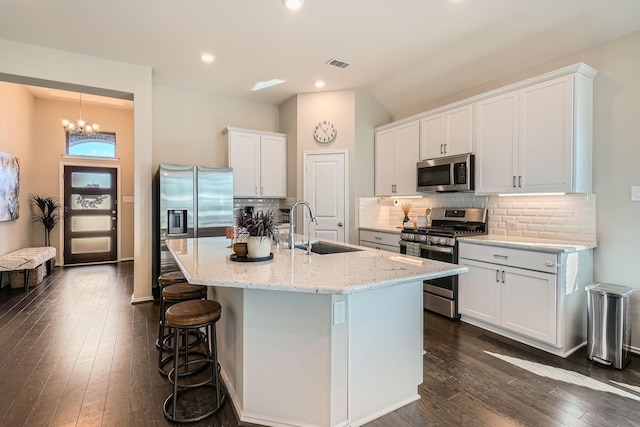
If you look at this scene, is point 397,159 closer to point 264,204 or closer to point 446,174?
point 446,174

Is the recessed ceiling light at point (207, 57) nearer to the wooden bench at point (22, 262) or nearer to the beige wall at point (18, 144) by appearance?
the beige wall at point (18, 144)

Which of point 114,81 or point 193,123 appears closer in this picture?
point 114,81

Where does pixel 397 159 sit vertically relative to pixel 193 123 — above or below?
below

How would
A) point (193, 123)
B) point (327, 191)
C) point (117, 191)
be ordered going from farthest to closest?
point (117, 191)
point (193, 123)
point (327, 191)

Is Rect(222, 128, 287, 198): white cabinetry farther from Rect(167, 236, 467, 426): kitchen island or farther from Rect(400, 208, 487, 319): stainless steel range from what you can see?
Rect(167, 236, 467, 426): kitchen island

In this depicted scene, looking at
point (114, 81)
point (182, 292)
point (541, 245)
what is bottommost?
point (182, 292)

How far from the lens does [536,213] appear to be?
338 centimetres

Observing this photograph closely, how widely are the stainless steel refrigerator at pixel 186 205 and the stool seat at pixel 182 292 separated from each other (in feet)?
5.80

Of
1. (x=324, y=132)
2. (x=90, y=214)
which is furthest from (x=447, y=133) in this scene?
(x=90, y=214)

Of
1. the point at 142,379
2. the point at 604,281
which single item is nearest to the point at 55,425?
the point at 142,379

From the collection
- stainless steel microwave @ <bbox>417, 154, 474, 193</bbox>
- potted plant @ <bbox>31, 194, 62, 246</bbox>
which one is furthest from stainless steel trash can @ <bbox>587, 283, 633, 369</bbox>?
potted plant @ <bbox>31, 194, 62, 246</bbox>

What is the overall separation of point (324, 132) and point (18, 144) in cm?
519

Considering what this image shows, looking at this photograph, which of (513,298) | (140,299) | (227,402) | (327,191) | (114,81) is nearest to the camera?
(227,402)

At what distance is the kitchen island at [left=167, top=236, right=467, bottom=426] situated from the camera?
173 centimetres
